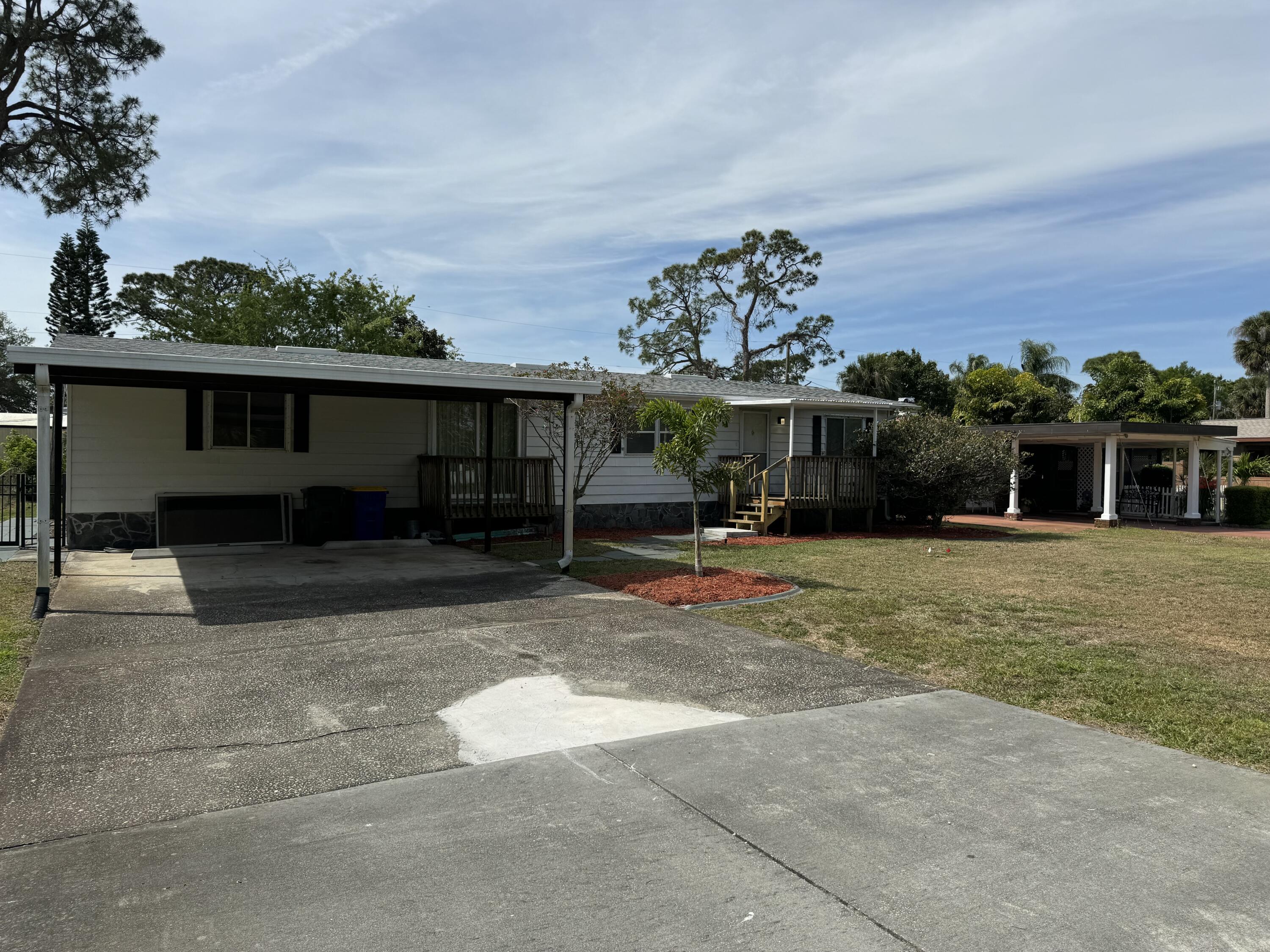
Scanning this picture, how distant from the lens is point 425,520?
14.2 meters

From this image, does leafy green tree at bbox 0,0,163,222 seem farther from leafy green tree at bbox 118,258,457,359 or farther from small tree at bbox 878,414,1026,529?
small tree at bbox 878,414,1026,529

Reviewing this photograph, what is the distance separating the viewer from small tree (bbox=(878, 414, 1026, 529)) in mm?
17172

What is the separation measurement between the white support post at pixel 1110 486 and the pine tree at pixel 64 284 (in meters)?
43.7

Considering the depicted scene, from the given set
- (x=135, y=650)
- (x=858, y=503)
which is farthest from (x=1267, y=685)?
(x=858, y=503)

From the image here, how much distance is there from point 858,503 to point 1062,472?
1136 cm

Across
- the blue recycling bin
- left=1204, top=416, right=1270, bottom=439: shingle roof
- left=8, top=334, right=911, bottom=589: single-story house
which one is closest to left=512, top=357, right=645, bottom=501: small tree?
left=8, top=334, right=911, bottom=589: single-story house

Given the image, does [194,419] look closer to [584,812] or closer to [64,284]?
[584,812]

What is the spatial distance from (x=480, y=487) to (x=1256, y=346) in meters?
50.1

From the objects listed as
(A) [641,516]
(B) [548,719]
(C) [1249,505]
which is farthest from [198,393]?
(C) [1249,505]

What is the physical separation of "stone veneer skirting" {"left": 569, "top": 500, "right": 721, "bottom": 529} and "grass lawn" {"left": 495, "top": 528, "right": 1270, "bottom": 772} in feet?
7.72

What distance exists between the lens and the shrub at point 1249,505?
21.8 meters

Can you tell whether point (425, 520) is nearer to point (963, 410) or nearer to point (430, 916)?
point (430, 916)

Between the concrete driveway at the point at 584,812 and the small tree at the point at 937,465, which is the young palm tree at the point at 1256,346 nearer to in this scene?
the small tree at the point at 937,465

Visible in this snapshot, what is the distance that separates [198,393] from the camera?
1252 cm
